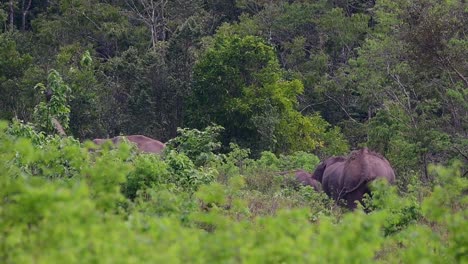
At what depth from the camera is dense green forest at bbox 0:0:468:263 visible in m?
5.89

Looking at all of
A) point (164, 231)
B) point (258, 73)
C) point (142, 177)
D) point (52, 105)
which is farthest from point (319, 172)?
point (164, 231)

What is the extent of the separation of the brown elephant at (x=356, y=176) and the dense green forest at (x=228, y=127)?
58cm

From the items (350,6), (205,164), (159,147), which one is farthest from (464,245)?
(350,6)

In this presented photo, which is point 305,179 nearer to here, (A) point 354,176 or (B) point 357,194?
(A) point 354,176

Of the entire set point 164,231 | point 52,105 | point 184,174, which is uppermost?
point 164,231

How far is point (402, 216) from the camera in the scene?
10789 mm

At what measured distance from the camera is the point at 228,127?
23.5 metres

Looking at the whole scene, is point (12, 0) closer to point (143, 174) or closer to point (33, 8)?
point (33, 8)

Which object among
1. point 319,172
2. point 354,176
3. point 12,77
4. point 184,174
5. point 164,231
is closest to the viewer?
point 164,231

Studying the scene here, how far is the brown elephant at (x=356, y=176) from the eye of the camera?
16406 millimetres

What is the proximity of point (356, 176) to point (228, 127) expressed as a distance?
737cm

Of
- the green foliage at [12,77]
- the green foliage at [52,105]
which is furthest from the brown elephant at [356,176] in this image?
the green foliage at [12,77]

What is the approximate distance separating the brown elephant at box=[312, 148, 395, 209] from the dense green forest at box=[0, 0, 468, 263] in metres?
0.58

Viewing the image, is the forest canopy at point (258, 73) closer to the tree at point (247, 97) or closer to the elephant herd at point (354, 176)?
the tree at point (247, 97)
